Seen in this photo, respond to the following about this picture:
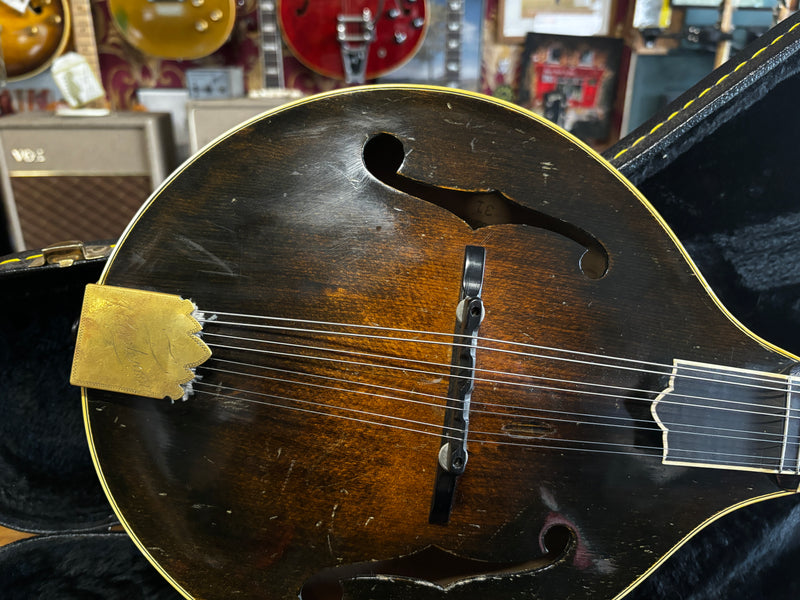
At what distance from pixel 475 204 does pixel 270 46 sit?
1637 millimetres

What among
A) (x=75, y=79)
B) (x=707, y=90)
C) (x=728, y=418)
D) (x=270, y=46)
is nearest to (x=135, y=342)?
(x=728, y=418)

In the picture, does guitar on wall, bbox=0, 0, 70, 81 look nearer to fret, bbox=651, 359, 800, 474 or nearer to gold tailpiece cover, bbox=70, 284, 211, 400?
gold tailpiece cover, bbox=70, 284, 211, 400

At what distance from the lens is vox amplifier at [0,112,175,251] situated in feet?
5.22

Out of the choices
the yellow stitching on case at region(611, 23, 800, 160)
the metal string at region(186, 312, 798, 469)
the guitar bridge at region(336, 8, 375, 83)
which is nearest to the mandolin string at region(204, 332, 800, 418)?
the metal string at region(186, 312, 798, 469)

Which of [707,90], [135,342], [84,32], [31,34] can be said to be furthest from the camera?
[84,32]

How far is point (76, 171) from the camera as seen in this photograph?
163 cm

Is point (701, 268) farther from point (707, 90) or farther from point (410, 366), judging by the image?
point (410, 366)

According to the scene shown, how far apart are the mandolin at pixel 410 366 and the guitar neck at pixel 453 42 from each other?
1.57 metres

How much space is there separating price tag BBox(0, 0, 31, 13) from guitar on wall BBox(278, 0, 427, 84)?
0.78 m

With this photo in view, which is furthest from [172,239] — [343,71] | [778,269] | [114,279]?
[343,71]

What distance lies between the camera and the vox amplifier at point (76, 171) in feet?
5.22

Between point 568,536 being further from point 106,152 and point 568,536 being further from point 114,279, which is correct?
point 106,152

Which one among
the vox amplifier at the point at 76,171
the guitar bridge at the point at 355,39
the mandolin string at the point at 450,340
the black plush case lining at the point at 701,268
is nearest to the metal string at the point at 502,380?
the mandolin string at the point at 450,340

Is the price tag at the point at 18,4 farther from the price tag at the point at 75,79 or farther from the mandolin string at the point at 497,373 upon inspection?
the mandolin string at the point at 497,373
